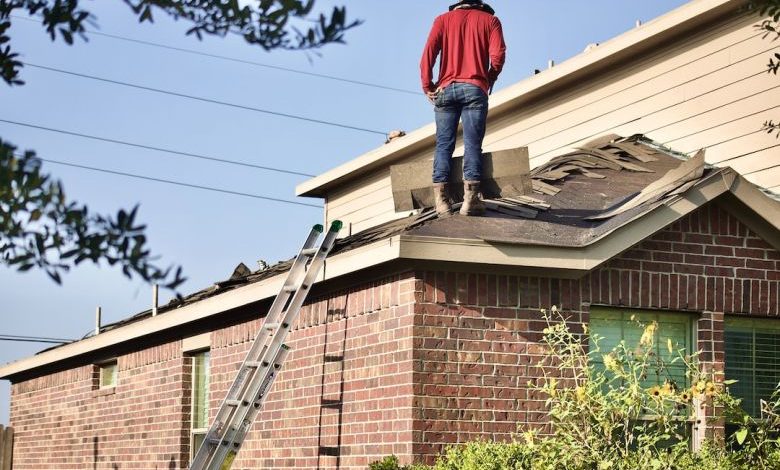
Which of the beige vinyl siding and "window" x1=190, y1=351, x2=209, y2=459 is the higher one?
the beige vinyl siding

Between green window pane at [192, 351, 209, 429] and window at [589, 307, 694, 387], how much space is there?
581 cm

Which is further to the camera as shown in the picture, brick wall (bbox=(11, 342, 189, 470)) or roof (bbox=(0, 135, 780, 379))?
brick wall (bbox=(11, 342, 189, 470))

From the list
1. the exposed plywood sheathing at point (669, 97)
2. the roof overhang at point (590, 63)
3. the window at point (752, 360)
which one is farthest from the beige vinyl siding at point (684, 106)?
the window at point (752, 360)

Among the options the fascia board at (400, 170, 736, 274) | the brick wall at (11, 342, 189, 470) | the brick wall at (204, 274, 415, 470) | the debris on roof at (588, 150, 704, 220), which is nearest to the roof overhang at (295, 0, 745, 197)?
the debris on roof at (588, 150, 704, 220)

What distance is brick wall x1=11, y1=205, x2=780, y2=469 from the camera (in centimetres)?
1103

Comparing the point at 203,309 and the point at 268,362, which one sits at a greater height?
the point at 203,309

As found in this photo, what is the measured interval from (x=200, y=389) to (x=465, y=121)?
6102 mm

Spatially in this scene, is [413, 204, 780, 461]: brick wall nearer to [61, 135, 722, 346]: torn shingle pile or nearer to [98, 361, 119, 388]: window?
[61, 135, 722, 346]: torn shingle pile

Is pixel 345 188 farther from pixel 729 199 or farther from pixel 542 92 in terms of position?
pixel 729 199

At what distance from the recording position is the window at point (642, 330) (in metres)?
11.8

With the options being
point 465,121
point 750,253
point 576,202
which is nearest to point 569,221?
point 576,202

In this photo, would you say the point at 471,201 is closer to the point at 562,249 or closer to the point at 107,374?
the point at 562,249

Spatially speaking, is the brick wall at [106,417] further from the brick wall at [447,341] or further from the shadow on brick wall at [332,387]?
the shadow on brick wall at [332,387]

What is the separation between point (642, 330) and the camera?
39.1ft
